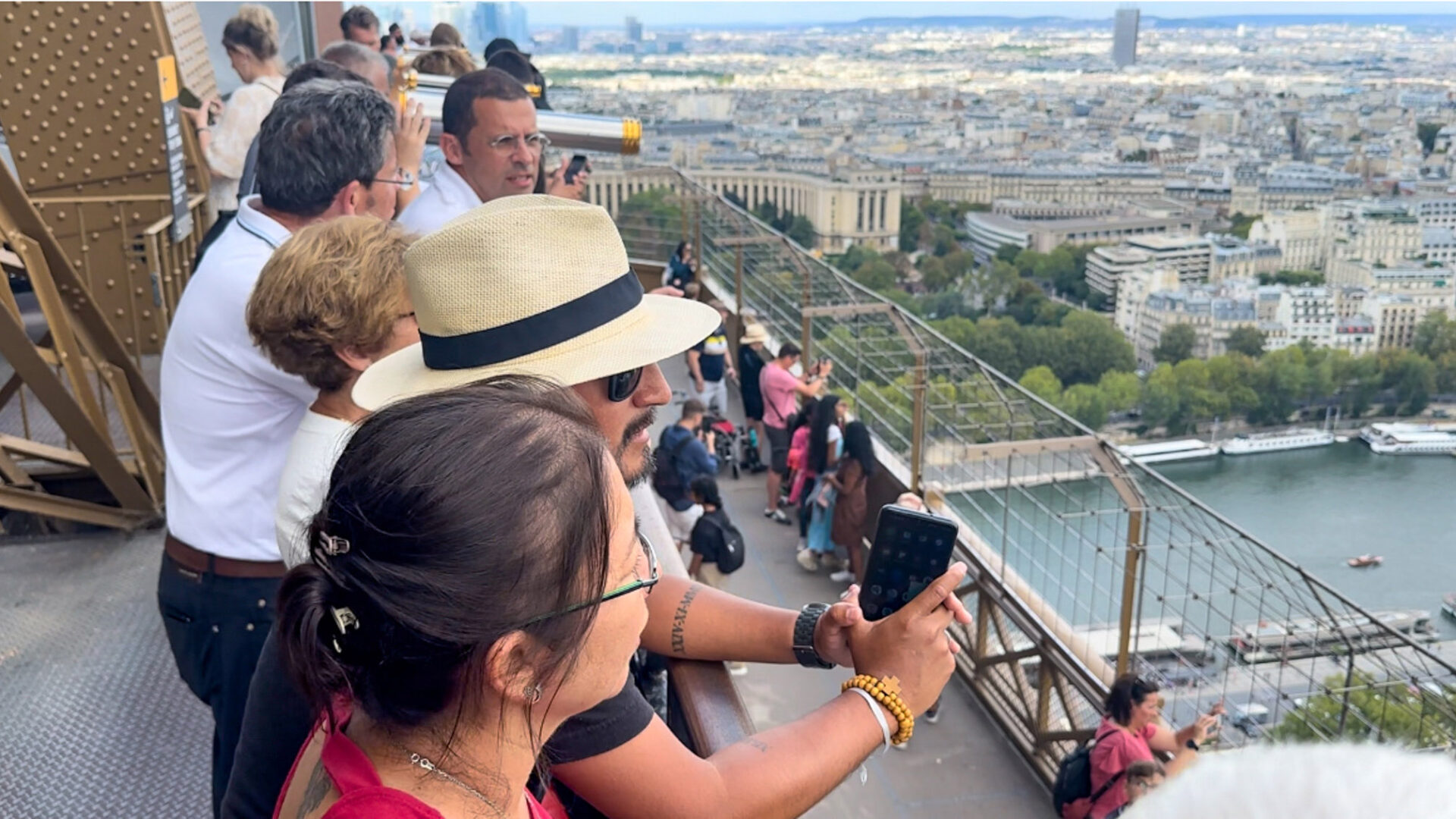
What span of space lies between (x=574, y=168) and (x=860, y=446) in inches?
88.8

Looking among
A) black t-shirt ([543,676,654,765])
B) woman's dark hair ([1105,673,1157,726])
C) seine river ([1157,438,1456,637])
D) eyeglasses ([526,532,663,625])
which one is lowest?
seine river ([1157,438,1456,637])

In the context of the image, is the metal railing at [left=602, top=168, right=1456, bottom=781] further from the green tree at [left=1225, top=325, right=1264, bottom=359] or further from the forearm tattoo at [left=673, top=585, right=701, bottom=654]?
the green tree at [left=1225, top=325, right=1264, bottom=359]

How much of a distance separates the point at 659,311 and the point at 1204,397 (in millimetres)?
18204

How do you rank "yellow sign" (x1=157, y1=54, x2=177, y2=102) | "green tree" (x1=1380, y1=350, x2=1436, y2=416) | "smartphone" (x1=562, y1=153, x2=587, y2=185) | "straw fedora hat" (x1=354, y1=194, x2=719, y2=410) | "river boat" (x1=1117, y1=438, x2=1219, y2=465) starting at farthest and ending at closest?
"green tree" (x1=1380, y1=350, x2=1436, y2=416) → "river boat" (x1=1117, y1=438, x2=1219, y2=465) → "smartphone" (x1=562, y1=153, x2=587, y2=185) → "yellow sign" (x1=157, y1=54, x2=177, y2=102) → "straw fedora hat" (x1=354, y1=194, x2=719, y2=410)

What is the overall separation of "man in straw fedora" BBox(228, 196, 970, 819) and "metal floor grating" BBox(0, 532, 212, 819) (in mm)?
1379

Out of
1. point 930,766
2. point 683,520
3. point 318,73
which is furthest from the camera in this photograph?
point 683,520

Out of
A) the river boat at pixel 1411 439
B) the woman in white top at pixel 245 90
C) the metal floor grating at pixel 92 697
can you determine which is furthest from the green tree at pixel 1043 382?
the metal floor grating at pixel 92 697

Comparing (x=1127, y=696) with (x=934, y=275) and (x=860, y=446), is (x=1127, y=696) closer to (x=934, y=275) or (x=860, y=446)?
(x=860, y=446)

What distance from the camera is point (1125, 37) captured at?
105 metres

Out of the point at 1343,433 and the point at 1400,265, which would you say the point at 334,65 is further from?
the point at 1400,265

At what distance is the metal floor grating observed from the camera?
2365 millimetres

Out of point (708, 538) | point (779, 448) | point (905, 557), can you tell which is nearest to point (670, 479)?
point (708, 538)

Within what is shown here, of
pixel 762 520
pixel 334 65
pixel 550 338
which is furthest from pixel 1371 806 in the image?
pixel 762 520

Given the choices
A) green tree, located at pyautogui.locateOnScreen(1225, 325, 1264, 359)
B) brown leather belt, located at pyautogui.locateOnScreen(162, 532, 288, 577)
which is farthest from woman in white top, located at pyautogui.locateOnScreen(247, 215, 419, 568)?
green tree, located at pyautogui.locateOnScreen(1225, 325, 1264, 359)
